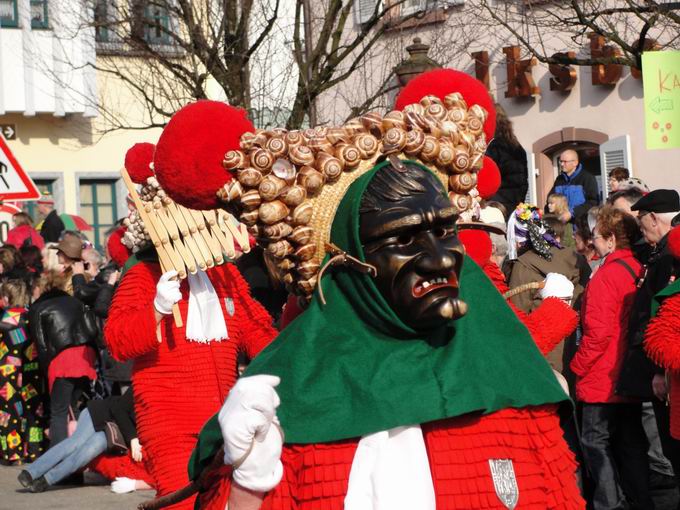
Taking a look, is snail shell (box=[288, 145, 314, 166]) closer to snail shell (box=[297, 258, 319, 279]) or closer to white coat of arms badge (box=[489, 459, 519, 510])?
snail shell (box=[297, 258, 319, 279])

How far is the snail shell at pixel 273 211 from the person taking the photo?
3.50 metres

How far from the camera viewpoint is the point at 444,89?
3.86 metres

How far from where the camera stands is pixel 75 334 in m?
10.9

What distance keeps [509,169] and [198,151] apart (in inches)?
296

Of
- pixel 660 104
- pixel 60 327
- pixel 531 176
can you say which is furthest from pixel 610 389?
pixel 531 176

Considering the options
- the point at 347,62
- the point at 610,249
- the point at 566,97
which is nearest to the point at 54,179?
the point at 347,62

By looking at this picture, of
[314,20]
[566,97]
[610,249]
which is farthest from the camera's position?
[566,97]

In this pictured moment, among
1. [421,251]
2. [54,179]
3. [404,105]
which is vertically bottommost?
[421,251]

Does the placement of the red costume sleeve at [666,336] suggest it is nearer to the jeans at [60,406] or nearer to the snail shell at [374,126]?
the snail shell at [374,126]

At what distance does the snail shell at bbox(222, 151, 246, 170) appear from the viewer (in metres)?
3.54

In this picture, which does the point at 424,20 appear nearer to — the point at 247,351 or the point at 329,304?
the point at 247,351

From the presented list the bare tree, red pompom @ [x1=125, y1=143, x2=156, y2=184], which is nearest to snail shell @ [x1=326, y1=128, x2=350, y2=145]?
red pompom @ [x1=125, y1=143, x2=156, y2=184]

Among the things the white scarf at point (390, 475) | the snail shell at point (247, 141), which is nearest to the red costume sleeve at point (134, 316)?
the snail shell at point (247, 141)

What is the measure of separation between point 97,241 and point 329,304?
21.5 m
